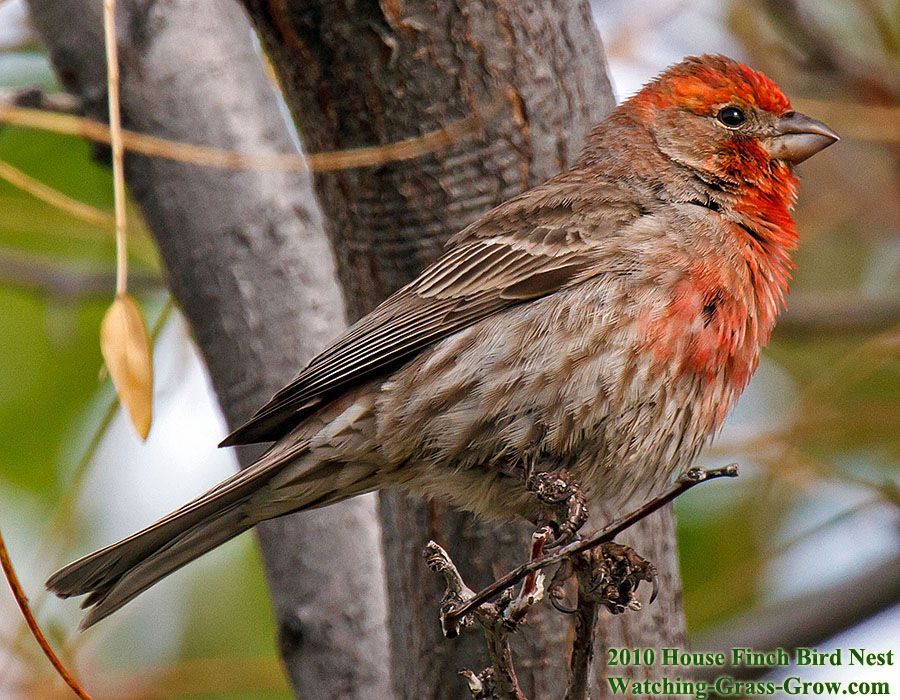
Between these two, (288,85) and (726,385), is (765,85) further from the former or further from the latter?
(288,85)

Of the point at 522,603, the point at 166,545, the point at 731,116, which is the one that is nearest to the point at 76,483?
the point at 166,545

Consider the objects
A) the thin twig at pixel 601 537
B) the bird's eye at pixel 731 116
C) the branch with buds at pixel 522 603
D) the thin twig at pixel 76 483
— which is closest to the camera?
the thin twig at pixel 601 537

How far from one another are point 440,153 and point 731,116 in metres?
1.37

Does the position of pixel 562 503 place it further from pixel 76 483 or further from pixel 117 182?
pixel 76 483

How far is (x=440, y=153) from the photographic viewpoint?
4070mm

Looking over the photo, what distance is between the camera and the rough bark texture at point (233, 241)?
4660 mm

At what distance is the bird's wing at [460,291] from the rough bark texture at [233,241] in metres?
0.70

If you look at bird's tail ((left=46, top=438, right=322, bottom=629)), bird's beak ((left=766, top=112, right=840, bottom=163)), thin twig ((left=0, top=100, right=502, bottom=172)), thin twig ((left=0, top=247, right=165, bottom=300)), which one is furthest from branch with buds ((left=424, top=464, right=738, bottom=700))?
thin twig ((left=0, top=247, right=165, bottom=300))

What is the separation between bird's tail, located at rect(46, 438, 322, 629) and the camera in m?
3.70

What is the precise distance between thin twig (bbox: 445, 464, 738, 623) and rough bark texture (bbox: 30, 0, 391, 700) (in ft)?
6.43

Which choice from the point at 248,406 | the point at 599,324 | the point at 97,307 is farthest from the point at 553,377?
the point at 97,307

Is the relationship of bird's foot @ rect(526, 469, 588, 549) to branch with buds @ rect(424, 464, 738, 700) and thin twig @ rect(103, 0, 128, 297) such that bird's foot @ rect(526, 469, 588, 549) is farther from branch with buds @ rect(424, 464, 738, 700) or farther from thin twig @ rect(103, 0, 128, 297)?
thin twig @ rect(103, 0, 128, 297)

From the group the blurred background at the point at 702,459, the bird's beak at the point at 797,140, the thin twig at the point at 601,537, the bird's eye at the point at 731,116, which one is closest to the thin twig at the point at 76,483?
the blurred background at the point at 702,459

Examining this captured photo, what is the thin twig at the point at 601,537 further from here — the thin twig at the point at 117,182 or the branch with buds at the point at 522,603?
the thin twig at the point at 117,182
